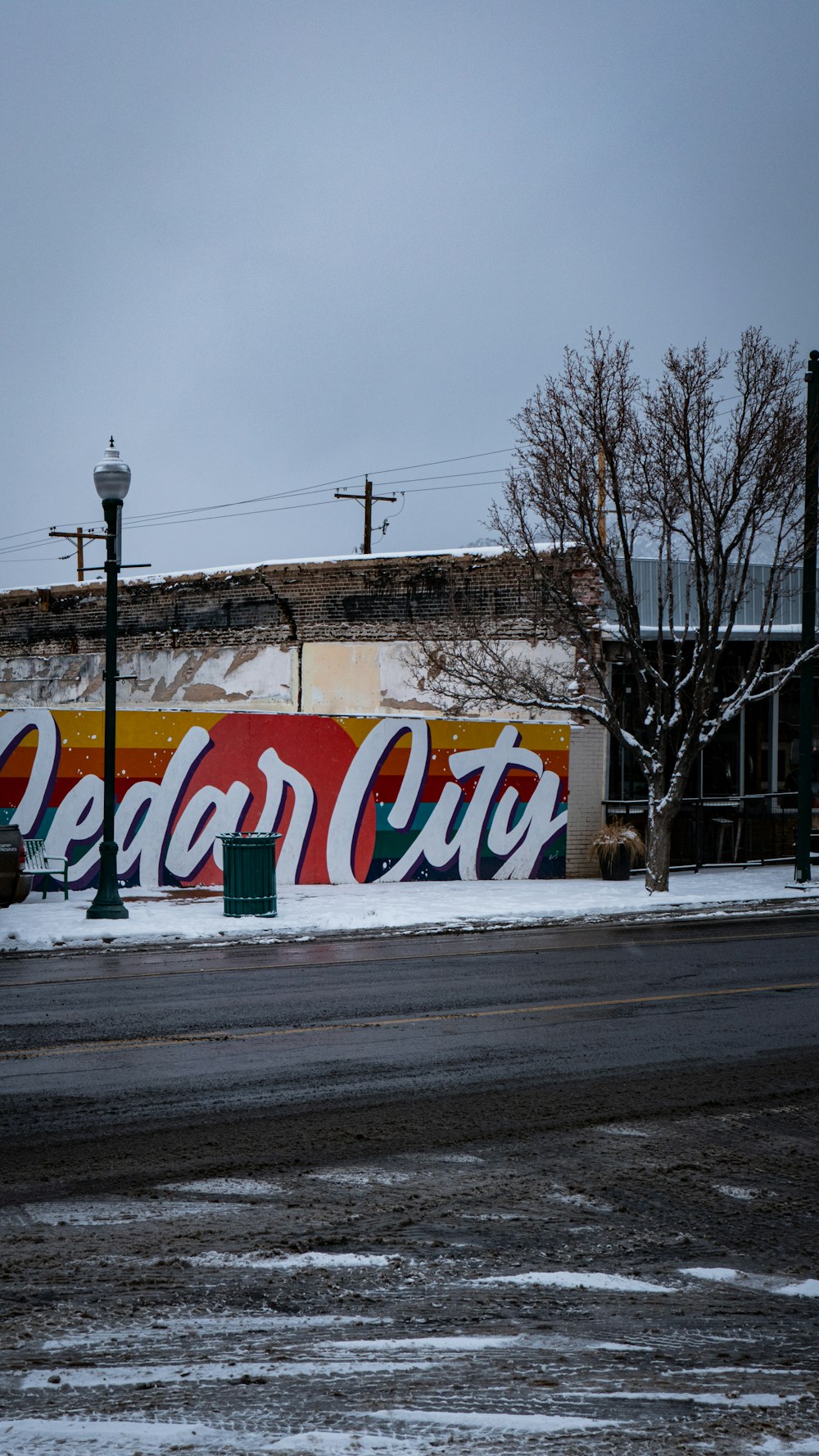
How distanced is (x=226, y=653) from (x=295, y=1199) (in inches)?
1016

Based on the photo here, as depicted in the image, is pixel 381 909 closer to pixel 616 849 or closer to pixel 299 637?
pixel 616 849

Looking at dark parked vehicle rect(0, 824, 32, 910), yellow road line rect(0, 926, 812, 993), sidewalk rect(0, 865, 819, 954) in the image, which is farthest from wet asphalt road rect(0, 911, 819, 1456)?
dark parked vehicle rect(0, 824, 32, 910)

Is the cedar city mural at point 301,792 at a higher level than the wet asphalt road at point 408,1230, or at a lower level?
higher

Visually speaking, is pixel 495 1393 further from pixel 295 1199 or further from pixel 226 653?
pixel 226 653

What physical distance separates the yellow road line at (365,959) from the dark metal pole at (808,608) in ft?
19.2

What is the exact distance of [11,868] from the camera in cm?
1625

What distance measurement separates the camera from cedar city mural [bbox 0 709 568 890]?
19.5m

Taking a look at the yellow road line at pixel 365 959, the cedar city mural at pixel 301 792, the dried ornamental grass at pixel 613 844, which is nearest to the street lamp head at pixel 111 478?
the cedar city mural at pixel 301 792

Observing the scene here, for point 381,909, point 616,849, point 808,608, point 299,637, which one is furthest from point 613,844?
point 299,637

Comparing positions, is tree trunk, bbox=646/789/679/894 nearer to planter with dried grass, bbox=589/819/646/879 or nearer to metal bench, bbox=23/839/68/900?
planter with dried grass, bbox=589/819/646/879

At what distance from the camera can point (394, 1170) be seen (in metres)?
6.16

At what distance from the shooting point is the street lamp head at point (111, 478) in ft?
54.7

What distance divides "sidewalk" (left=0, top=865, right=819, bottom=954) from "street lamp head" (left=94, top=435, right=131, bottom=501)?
5329 millimetres

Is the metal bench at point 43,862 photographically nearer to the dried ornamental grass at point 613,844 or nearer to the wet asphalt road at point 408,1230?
the wet asphalt road at point 408,1230
